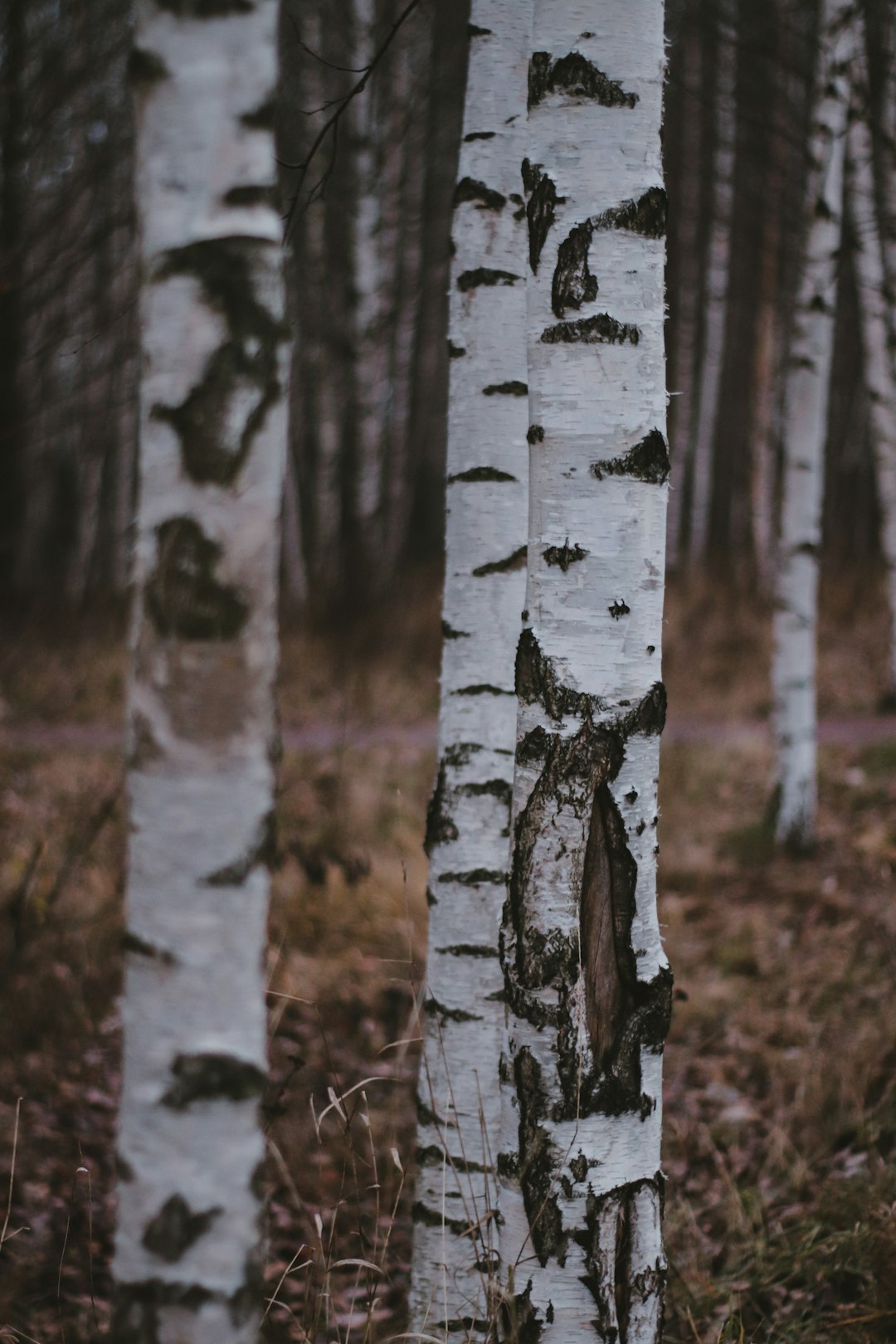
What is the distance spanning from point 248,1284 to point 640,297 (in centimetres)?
158

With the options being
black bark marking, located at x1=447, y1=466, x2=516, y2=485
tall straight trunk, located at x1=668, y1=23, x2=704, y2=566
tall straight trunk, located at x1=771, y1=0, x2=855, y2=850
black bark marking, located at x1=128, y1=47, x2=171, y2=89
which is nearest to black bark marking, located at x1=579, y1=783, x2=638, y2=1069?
black bark marking, located at x1=447, y1=466, x2=516, y2=485

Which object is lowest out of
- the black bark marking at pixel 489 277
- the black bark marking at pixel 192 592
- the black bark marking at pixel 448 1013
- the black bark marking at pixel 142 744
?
the black bark marking at pixel 448 1013

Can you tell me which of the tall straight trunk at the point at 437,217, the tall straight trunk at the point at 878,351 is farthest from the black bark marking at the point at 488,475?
the tall straight trunk at the point at 437,217

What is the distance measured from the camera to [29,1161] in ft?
10.8

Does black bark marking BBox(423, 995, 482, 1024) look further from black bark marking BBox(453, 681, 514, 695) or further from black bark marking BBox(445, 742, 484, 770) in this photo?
black bark marking BBox(453, 681, 514, 695)

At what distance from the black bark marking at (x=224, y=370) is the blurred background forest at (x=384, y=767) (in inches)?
10.1

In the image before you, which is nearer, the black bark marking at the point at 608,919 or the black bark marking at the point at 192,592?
the black bark marking at the point at 192,592

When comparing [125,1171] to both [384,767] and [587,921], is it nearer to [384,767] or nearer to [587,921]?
Answer: [587,921]

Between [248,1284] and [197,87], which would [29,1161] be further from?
[197,87]

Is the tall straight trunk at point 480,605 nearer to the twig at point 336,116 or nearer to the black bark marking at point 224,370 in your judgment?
the twig at point 336,116

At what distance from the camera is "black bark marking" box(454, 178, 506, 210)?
2297mm

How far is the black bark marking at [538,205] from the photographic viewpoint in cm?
165

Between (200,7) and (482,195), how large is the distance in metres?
1.17

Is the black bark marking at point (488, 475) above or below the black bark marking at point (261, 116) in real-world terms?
below
